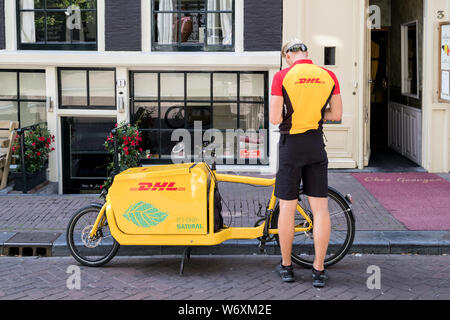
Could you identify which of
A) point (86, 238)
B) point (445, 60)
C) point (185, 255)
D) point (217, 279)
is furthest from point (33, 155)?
point (445, 60)

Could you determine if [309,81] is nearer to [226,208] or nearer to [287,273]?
[287,273]

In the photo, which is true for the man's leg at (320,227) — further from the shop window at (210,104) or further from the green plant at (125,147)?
the shop window at (210,104)

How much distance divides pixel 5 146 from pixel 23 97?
1226 millimetres

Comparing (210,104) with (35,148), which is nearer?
(35,148)

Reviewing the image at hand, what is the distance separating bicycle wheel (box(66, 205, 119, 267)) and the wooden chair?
4.03 meters

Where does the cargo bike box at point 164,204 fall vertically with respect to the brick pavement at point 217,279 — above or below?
above

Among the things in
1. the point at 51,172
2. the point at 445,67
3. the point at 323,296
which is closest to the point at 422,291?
the point at 323,296

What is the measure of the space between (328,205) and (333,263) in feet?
2.27

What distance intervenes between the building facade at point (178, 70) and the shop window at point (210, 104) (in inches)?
0.6

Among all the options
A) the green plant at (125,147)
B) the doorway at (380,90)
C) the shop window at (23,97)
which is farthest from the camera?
the doorway at (380,90)

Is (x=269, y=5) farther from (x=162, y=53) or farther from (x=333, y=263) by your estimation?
(x=333, y=263)

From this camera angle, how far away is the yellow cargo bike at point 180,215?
6254 mm

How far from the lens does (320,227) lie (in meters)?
5.96

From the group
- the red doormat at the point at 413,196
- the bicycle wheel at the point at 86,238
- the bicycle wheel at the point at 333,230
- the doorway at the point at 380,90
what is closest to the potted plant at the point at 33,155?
the bicycle wheel at the point at 86,238
